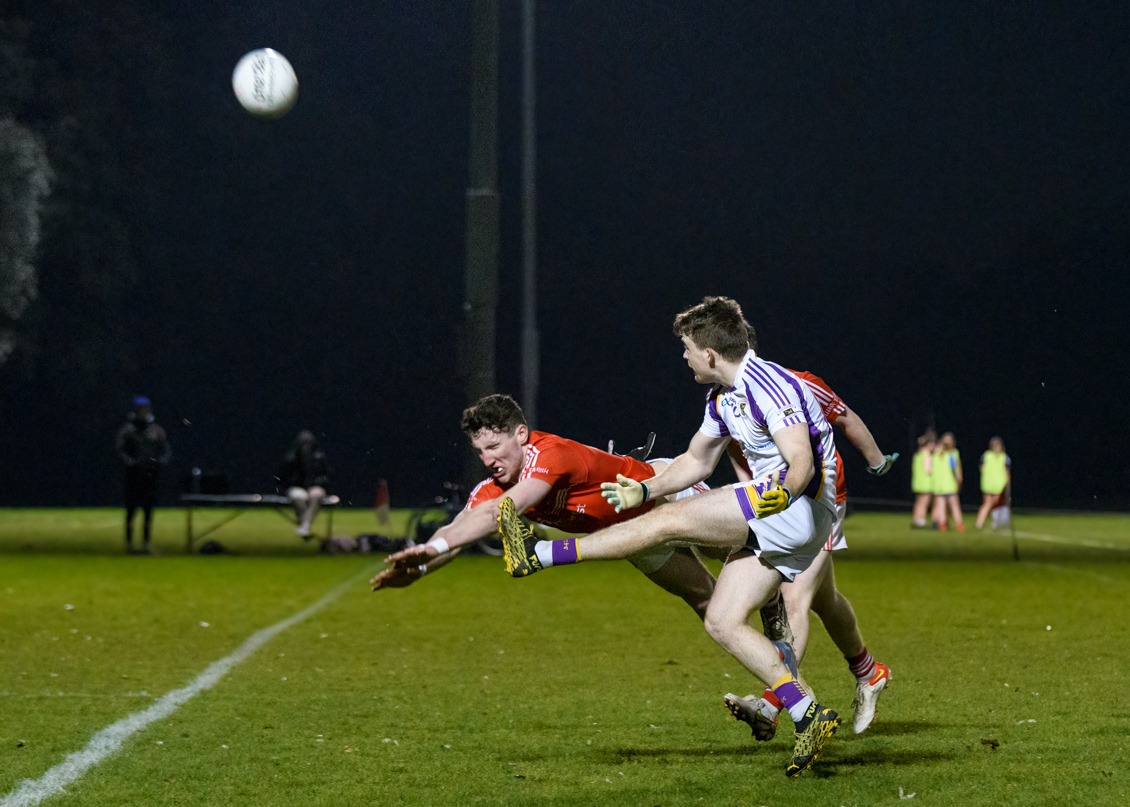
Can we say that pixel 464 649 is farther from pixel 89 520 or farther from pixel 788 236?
pixel 89 520

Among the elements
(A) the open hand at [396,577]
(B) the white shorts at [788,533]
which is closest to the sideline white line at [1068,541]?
(B) the white shorts at [788,533]

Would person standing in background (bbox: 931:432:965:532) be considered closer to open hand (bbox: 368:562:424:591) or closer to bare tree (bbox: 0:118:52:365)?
open hand (bbox: 368:562:424:591)

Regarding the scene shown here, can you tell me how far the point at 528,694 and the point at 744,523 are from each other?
2.57 meters

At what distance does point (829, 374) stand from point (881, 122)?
4.70m

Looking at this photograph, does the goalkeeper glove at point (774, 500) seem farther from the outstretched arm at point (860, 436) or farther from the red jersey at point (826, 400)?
the outstretched arm at point (860, 436)

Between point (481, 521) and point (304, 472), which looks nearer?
point (481, 521)

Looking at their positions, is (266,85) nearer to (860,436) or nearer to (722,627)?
(860,436)

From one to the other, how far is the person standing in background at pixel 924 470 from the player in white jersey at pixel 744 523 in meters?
18.0

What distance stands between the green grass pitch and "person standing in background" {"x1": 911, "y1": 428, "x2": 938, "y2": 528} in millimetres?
8305

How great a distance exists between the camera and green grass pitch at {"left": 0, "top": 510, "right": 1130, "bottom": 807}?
524 cm

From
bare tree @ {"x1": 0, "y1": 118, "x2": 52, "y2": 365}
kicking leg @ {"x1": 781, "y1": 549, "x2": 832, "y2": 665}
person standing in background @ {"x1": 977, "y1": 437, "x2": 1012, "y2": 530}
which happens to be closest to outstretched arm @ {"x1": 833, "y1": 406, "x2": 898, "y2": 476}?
kicking leg @ {"x1": 781, "y1": 549, "x2": 832, "y2": 665}

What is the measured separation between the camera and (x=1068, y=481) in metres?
29.3

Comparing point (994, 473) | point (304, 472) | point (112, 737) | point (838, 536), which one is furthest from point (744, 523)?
point (994, 473)

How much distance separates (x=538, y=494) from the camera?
5645 mm
